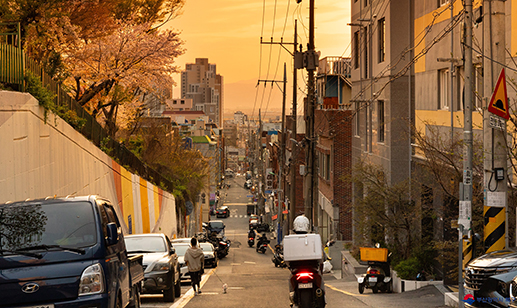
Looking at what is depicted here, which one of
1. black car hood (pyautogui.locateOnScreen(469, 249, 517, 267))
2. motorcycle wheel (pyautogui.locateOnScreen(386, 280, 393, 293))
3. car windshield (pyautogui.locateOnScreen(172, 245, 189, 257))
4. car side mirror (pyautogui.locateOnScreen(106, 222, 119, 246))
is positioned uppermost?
car side mirror (pyautogui.locateOnScreen(106, 222, 119, 246))

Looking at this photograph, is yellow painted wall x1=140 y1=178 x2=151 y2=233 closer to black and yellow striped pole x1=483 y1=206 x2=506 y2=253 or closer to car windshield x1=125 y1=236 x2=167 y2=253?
car windshield x1=125 y1=236 x2=167 y2=253

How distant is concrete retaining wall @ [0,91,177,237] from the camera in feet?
38.9

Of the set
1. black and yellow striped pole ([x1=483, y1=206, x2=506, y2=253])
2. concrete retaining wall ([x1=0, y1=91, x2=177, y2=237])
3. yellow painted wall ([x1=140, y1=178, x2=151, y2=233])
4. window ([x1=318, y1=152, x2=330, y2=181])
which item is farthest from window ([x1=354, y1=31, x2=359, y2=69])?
black and yellow striped pole ([x1=483, y1=206, x2=506, y2=253])

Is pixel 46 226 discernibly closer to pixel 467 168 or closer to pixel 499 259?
pixel 499 259

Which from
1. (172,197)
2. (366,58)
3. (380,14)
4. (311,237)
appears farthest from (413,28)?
(172,197)

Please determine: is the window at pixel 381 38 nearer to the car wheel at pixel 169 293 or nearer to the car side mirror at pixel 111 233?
the car wheel at pixel 169 293

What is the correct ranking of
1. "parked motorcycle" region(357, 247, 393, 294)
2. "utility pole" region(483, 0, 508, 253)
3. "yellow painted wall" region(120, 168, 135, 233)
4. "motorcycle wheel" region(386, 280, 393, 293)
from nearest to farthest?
"utility pole" region(483, 0, 508, 253) < "parked motorcycle" region(357, 247, 393, 294) < "motorcycle wheel" region(386, 280, 393, 293) < "yellow painted wall" region(120, 168, 135, 233)

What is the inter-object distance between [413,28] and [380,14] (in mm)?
3422

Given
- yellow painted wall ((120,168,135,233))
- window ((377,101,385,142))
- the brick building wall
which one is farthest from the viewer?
the brick building wall

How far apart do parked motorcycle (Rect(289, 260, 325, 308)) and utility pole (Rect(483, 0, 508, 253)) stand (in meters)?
3.18

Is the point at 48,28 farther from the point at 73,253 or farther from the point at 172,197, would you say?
the point at 172,197

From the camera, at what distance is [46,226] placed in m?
7.90

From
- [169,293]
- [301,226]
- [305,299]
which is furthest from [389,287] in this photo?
[305,299]

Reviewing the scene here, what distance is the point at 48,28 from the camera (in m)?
20.0
